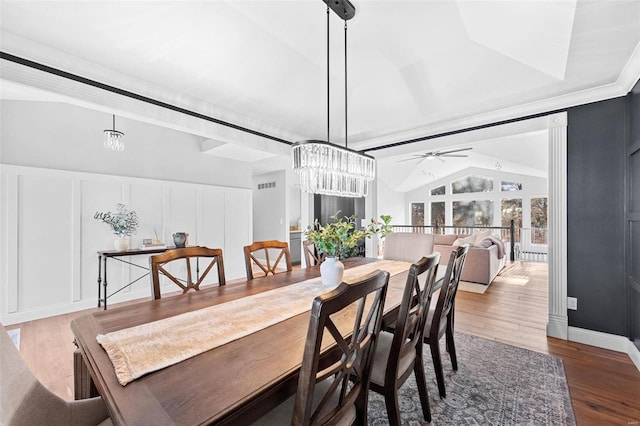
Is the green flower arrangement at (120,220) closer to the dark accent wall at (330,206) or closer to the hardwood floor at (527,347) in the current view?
the hardwood floor at (527,347)

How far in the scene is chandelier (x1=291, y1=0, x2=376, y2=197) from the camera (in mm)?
2051

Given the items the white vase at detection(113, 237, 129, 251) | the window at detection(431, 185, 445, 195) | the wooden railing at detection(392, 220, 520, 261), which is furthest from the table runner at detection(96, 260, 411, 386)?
the window at detection(431, 185, 445, 195)

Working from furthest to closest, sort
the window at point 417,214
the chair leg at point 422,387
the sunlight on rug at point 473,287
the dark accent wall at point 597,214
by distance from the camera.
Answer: the window at point 417,214 → the sunlight on rug at point 473,287 → the dark accent wall at point 597,214 → the chair leg at point 422,387

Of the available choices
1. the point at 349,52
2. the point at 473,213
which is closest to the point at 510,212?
the point at 473,213

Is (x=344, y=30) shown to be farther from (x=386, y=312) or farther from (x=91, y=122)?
(x=91, y=122)

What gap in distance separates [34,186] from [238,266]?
306 cm

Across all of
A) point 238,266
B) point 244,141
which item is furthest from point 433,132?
point 238,266

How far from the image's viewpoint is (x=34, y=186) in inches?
130

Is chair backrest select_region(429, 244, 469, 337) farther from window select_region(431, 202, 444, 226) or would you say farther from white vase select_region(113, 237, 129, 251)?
window select_region(431, 202, 444, 226)

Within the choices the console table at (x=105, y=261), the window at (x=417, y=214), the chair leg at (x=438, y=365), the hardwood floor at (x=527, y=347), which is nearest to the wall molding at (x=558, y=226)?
the hardwood floor at (x=527, y=347)

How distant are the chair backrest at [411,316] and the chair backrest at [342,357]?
20 cm

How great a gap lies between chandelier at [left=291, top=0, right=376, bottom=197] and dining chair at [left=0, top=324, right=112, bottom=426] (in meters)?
1.67

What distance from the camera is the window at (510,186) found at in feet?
27.4

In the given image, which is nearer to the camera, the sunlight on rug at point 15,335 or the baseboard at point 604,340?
the baseboard at point 604,340
